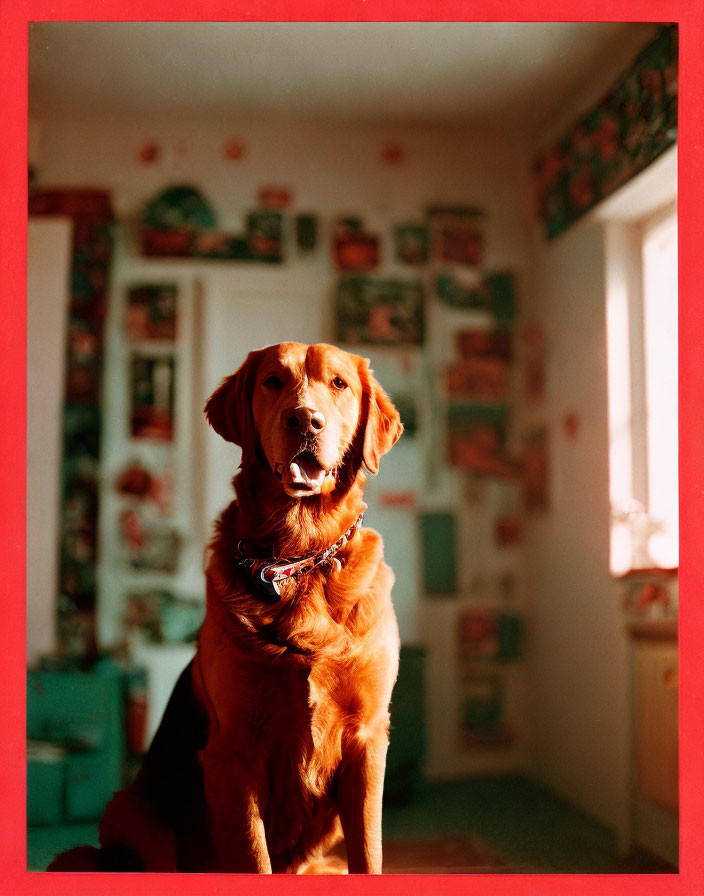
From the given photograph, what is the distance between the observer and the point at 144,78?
146 cm

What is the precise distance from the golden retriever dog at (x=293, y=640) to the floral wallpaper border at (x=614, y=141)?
566 mm

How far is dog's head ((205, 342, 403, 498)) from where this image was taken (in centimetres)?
114

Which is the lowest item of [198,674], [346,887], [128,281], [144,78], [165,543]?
→ [346,887]

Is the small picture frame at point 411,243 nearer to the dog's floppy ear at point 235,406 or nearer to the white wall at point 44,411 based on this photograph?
the dog's floppy ear at point 235,406

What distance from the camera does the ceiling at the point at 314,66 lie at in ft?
4.77

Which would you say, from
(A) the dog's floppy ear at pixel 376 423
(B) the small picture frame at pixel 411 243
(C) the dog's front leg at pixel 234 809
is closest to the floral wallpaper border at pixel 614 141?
(B) the small picture frame at pixel 411 243

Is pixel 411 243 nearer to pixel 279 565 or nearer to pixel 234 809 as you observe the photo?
pixel 279 565

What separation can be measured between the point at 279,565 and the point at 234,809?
38cm

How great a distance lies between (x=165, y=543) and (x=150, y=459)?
0.53 ft

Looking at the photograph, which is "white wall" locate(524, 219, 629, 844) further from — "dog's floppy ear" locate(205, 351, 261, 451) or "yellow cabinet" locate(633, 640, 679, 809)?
"dog's floppy ear" locate(205, 351, 261, 451)

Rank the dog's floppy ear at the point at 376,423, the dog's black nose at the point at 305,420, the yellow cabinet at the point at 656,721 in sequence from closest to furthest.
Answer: the dog's black nose at the point at 305,420
the dog's floppy ear at the point at 376,423
the yellow cabinet at the point at 656,721

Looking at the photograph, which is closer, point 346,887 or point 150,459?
point 346,887

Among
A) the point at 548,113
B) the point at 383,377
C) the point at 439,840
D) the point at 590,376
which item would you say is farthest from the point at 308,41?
the point at 439,840

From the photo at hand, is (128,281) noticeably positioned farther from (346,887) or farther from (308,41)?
(346,887)
